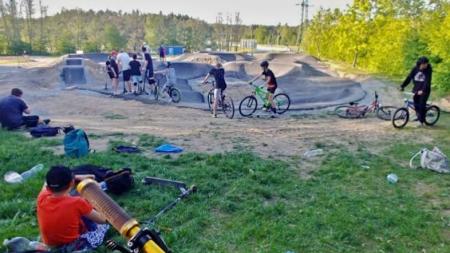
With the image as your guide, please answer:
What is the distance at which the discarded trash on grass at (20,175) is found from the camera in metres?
5.74

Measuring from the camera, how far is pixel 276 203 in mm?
5090

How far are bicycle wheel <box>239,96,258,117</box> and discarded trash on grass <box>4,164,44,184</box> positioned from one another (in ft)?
24.4

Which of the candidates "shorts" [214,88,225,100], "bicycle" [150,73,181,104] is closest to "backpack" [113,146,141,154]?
"shorts" [214,88,225,100]

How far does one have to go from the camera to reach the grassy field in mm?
4121

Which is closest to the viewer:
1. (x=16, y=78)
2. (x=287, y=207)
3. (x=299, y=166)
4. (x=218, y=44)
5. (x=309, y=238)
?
(x=309, y=238)

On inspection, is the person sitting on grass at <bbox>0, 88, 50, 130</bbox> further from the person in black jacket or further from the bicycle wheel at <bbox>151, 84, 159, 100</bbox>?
the person in black jacket

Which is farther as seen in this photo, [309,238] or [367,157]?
[367,157]

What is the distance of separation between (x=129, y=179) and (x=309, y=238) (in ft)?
8.27

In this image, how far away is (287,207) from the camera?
4.98m

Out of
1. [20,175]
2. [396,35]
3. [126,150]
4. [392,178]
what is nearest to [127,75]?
[126,150]

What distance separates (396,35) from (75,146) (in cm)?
2073

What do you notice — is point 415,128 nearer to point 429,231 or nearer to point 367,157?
point 367,157

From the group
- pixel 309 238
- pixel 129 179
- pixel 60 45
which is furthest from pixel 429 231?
pixel 60 45

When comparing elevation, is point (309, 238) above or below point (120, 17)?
below
